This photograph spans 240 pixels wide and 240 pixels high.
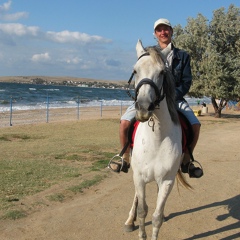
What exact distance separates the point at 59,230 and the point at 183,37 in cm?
2271

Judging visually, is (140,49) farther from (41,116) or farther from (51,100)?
(51,100)

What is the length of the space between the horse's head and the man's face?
1.14m

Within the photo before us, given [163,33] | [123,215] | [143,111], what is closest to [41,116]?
[123,215]

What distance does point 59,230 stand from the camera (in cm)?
493

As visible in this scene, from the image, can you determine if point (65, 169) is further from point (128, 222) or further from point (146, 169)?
point (146, 169)

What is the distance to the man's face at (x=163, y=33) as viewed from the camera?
4555mm

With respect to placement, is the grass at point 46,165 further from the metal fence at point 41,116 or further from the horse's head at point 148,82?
the metal fence at point 41,116

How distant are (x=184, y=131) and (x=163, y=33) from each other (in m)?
1.36

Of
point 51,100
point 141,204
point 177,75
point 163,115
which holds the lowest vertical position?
point 51,100

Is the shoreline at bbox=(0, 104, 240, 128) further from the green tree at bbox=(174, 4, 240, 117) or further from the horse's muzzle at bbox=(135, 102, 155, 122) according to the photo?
the horse's muzzle at bbox=(135, 102, 155, 122)

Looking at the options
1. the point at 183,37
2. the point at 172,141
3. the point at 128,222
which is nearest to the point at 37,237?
the point at 128,222

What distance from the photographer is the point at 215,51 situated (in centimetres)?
2475

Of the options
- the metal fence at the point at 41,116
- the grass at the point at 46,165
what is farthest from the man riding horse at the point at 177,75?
the metal fence at the point at 41,116

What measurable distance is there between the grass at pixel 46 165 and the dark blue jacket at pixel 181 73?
3.11 m
